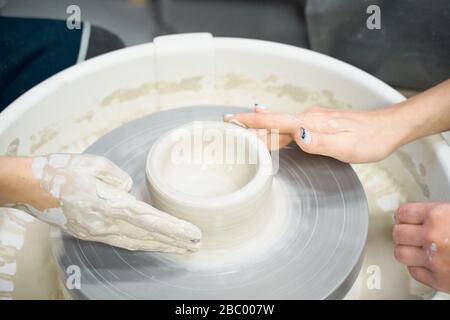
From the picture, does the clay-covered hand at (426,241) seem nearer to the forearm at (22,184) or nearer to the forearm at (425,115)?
the forearm at (425,115)

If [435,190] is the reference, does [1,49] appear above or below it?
above

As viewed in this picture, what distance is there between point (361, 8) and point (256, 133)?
835mm

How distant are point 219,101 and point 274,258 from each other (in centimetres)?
71

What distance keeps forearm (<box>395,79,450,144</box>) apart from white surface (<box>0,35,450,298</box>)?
45 mm

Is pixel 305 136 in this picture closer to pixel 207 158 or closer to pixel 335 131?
pixel 335 131

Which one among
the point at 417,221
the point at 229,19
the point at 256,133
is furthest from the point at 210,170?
the point at 229,19

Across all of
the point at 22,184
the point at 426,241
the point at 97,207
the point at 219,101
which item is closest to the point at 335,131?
the point at 426,241

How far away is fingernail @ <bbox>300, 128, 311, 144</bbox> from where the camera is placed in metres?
1.25

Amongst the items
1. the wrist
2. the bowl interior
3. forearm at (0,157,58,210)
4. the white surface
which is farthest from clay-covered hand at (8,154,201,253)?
the wrist

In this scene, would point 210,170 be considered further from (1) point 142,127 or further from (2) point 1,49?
(2) point 1,49

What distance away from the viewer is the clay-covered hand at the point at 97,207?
103 centimetres

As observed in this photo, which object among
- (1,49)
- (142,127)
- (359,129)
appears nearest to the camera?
(359,129)

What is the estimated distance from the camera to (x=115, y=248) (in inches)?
45.6

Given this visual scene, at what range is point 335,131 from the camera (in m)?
1.32
